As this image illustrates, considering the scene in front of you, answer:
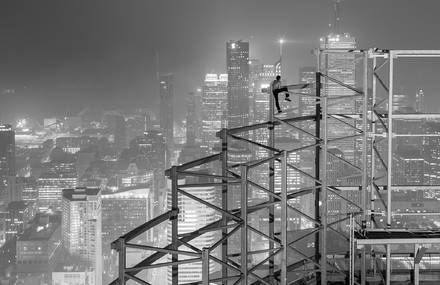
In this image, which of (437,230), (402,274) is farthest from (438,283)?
(437,230)

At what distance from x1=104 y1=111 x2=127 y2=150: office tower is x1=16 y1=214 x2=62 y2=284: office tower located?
738 inches

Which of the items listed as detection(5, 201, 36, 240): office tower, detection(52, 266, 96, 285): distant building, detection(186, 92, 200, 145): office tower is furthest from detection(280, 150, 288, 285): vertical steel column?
detection(186, 92, 200, 145): office tower

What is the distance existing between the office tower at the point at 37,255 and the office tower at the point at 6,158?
7723 mm

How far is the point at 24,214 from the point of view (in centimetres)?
3039

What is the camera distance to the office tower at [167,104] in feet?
149

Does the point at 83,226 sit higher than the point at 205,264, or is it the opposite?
the point at 205,264

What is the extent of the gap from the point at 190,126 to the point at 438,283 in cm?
3951

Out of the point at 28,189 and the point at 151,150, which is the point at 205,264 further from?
the point at 151,150

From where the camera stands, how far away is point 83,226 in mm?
27328

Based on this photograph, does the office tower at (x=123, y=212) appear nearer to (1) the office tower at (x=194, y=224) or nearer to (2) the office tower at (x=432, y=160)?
(1) the office tower at (x=194, y=224)

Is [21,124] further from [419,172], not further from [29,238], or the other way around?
[419,172]

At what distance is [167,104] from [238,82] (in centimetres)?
1320

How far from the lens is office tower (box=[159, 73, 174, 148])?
45.6 meters

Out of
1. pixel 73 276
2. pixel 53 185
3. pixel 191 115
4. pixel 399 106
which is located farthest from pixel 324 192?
pixel 191 115
